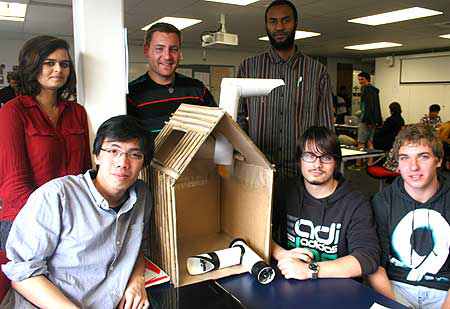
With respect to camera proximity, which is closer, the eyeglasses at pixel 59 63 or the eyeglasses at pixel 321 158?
the eyeglasses at pixel 59 63

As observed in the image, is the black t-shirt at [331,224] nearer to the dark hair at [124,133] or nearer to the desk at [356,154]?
the dark hair at [124,133]

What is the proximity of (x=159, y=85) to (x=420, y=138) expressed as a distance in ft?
3.61

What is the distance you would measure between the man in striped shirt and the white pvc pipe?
0.66 metres

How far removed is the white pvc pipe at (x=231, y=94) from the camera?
1.40 metres

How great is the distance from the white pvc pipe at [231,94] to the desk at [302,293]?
1.42 feet

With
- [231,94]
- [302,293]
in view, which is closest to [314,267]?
[302,293]

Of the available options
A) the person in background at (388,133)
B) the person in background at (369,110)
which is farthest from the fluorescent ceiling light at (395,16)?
the person in background at (388,133)

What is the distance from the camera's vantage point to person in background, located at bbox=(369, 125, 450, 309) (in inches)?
60.0

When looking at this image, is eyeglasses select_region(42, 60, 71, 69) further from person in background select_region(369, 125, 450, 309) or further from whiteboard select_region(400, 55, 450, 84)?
whiteboard select_region(400, 55, 450, 84)

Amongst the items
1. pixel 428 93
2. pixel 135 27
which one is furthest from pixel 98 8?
pixel 428 93

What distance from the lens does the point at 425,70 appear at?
1041 centimetres

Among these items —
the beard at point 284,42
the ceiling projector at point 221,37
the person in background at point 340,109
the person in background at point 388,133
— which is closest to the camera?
the beard at point 284,42

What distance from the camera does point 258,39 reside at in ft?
26.6

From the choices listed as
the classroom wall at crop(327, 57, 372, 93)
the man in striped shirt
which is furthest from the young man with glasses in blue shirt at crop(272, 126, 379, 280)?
the classroom wall at crop(327, 57, 372, 93)
